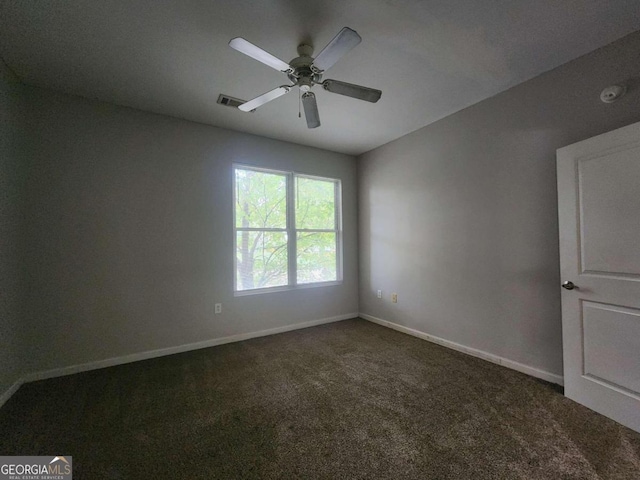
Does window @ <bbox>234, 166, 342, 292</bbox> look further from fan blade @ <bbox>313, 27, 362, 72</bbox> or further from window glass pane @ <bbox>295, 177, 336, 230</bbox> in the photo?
fan blade @ <bbox>313, 27, 362, 72</bbox>

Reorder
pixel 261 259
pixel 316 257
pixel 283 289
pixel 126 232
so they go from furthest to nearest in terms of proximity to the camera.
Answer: pixel 316 257
pixel 283 289
pixel 261 259
pixel 126 232

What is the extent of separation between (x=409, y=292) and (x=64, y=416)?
3472 mm

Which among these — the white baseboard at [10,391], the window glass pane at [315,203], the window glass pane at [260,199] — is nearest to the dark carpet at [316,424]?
the white baseboard at [10,391]

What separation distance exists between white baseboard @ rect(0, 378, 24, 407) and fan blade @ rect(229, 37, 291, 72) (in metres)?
3.01

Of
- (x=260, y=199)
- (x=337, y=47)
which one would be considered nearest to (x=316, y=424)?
(x=337, y=47)

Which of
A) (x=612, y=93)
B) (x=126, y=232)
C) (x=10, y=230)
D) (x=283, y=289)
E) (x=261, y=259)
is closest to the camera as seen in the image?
(x=612, y=93)

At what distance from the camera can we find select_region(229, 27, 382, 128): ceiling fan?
59.8 inches

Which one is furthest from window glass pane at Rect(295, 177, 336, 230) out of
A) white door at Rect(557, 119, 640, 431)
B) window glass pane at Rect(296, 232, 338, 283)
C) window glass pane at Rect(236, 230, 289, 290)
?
white door at Rect(557, 119, 640, 431)

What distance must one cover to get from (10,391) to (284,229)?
2.91m

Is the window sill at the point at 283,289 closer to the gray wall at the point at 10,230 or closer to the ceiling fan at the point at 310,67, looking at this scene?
the gray wall at the point at 10,230

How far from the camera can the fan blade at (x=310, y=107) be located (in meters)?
2.01

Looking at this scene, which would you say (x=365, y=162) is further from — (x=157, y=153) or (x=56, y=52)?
(x=56, y=52)

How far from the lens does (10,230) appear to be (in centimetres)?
218

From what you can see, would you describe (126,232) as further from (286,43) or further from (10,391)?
(286,43)
